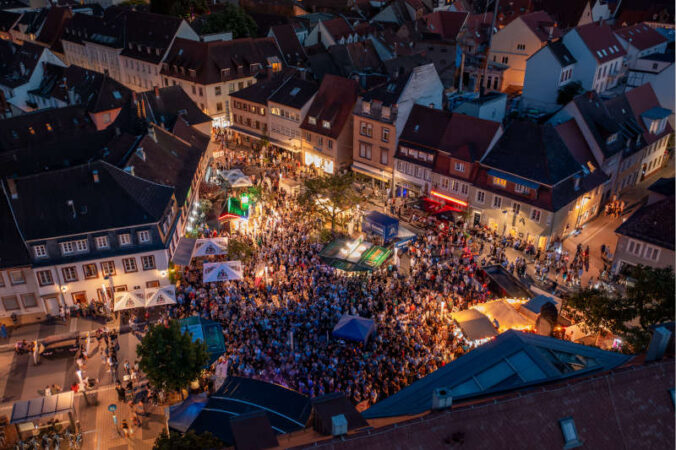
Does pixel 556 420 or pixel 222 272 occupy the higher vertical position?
pixel 556 420

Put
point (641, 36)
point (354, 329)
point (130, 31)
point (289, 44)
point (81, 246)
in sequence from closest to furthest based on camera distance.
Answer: point (354, 329) → point (81, 246) → point (289, 44) → point (130, 31) → point (641, 36)

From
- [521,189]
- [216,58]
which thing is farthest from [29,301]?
[216,58]

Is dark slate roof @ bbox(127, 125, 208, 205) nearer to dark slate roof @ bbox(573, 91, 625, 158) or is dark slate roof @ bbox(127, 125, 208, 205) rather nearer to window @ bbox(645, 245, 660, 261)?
dark slate roof @ bbox(573, 91, 625, 158)

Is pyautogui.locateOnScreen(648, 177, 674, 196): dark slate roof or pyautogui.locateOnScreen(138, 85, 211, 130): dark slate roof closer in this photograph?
pyautogui.locateOnScreen(648, 177, 674, 196): dark slate roof

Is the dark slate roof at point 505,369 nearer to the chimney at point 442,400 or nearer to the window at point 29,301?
the chimney at point 442,400

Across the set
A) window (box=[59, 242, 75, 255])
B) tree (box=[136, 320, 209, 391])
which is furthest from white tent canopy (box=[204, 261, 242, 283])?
tree (box=[136, 320, 209, 391])

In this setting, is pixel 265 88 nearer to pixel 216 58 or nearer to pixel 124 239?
pixel 216 58

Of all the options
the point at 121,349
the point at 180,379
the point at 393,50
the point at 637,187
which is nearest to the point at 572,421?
the point at 180,379
